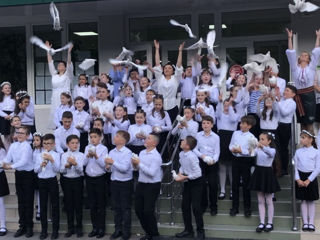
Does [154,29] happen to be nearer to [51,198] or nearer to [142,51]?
[142,51]

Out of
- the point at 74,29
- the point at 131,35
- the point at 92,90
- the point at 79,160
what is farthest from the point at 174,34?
the point at 79,160

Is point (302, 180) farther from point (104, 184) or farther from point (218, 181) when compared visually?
point (104, 184)

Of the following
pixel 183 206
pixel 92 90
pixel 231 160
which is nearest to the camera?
pixel 183 206

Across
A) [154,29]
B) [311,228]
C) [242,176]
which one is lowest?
[311,228]

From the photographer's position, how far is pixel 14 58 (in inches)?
488

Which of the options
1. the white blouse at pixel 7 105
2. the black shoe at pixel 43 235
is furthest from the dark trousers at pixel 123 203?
the white blouse at pixel 7 105

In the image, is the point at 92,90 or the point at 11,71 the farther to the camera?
the point at 11,71

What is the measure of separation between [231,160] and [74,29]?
664cm

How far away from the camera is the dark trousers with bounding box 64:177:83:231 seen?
699 centimetres

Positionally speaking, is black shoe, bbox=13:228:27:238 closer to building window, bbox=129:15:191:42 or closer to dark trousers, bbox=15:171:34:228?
dark trousers, bbox=15:171:34:228

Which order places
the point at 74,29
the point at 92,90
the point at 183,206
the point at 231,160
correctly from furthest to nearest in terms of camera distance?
the point at 74,29 < the point at 92,90 < the point at 231,160 < the point at 183,206

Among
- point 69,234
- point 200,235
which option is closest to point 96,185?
point 69,234

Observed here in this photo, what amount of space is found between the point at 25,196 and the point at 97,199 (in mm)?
1166

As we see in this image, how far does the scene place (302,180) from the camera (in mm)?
6625
